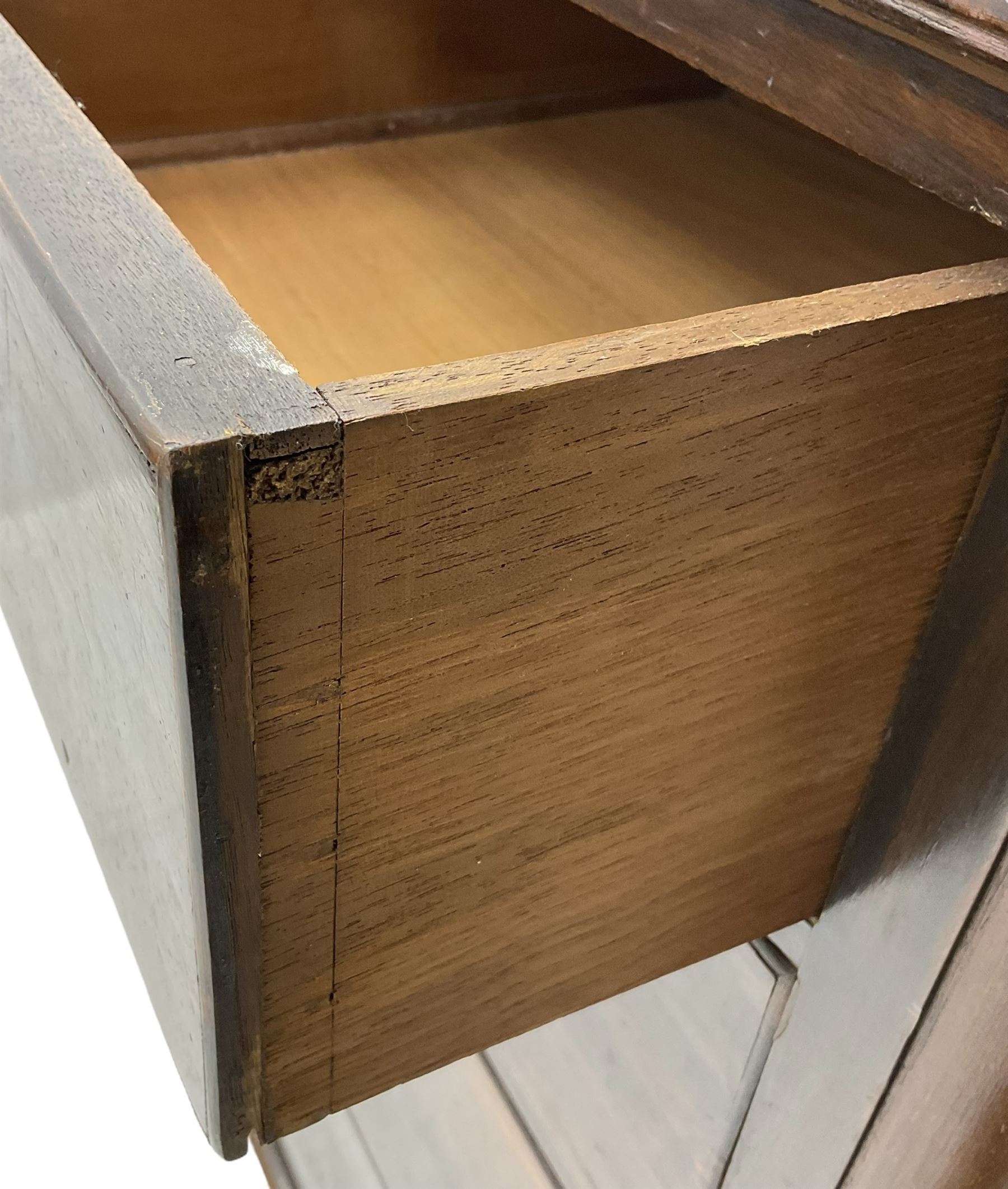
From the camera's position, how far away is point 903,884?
0.49m

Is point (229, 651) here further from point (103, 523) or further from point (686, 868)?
point (686, 868)

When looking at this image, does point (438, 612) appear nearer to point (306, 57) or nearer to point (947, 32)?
point (947, 32)

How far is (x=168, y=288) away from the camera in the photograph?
0.30 m

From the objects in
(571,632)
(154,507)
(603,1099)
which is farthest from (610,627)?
(603,1099)

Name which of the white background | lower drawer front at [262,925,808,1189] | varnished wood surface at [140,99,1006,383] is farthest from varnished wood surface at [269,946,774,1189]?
varnished wood surface at [140,99,1006,383]

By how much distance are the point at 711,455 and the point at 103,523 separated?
6.7 inches

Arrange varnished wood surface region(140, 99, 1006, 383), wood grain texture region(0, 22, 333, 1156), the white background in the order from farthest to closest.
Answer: the white background
varnished wood surface region(140, 99, 1006, 383)
wood grain texture region(0, 22, 333, 1156)

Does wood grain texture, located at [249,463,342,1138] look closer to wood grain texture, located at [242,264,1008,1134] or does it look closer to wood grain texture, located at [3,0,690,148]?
wood grain texture, located at [242,264,1008,1134]

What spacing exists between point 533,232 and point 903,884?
1.24ft

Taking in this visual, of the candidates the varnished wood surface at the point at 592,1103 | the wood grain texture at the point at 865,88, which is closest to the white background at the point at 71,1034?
the varnished wood surface at the point at 592,1103

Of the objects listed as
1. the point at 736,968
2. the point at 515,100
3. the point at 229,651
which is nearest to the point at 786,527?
the point at 229,651

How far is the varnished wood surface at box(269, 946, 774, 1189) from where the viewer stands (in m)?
0.60

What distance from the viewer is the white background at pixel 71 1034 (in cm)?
101

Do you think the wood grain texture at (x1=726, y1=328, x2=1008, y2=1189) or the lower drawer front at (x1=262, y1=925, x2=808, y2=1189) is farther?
the lower drawer front at (x1=262, y1=925, x2=808, y2=1189)
